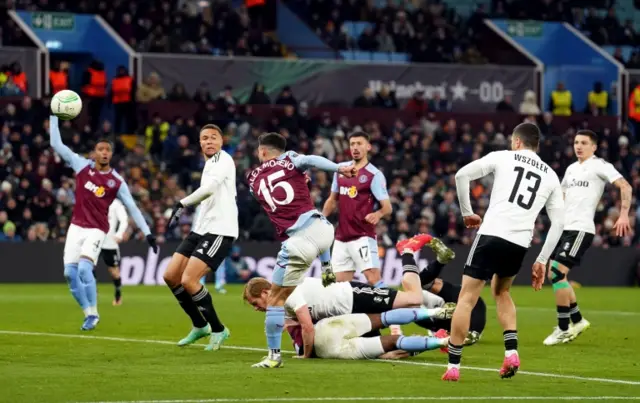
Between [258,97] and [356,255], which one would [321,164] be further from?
[258,97]

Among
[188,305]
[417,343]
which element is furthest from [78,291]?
[417,343]

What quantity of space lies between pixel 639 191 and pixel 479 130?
4629 millimetres

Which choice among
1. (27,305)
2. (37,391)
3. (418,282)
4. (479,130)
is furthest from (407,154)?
(37,391)

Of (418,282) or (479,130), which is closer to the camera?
(418,282)

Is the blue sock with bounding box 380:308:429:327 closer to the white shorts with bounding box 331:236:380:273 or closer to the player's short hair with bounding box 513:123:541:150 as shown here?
the player's short hair with bounding box 513:123:541:150

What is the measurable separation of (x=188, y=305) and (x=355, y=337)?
239 centimetres

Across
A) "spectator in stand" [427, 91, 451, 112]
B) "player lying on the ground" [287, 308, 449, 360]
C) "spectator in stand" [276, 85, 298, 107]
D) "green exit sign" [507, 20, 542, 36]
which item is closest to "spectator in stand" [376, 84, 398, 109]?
"spectator in stand" [427, 91, 451, 112]

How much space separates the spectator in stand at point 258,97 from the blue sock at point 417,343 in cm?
2323

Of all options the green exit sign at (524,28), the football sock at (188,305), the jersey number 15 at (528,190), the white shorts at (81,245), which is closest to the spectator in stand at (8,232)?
the white shorts at (81,245)

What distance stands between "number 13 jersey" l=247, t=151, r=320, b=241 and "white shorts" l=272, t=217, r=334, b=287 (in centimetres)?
10

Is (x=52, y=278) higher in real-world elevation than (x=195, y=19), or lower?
lower

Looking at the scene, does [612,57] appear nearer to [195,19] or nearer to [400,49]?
[400,49]

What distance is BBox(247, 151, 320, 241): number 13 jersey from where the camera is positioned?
13.3m

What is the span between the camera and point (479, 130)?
126 ft
